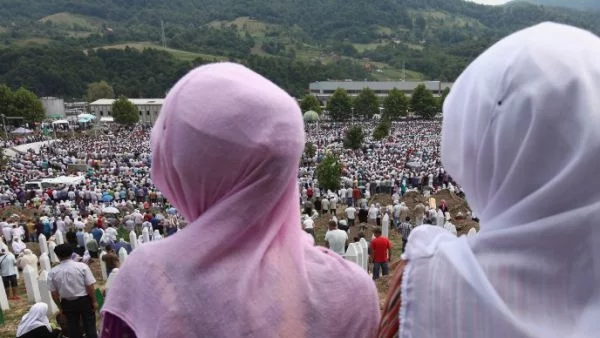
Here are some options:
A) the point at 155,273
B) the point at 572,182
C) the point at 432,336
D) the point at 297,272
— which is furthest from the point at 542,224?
the point at 155,273

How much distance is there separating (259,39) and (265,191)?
119 meters

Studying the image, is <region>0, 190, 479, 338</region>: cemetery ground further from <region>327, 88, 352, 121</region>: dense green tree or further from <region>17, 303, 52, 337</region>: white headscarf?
<region>327, 88, 352, 121</region>: dense green tree

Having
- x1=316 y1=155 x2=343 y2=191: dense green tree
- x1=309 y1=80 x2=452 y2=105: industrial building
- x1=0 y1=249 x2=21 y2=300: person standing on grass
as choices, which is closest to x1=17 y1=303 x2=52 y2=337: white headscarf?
x1=0 y1=249 x2=21 y2=300: person standing on grass

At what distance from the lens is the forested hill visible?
72.3 meters

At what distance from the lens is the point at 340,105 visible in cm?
5219

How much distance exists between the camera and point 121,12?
5364 inches

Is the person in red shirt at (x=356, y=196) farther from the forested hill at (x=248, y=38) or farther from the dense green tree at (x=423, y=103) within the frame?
the forested hill at (x=248, y=38)

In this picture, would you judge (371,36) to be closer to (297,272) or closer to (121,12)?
(121,12)

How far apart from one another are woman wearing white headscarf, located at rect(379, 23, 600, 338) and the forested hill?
73.4 metres

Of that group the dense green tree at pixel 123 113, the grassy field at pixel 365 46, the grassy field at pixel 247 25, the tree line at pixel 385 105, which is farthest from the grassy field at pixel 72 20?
the tree line at pixel 385 105

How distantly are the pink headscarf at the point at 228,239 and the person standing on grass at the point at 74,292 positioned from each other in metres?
3.04

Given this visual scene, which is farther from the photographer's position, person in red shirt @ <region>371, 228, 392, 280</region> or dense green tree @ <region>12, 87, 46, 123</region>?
dense green tree @ <region>12, 87, 46, 123</region>

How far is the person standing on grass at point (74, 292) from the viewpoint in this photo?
389 cm

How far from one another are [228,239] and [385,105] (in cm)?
5187
